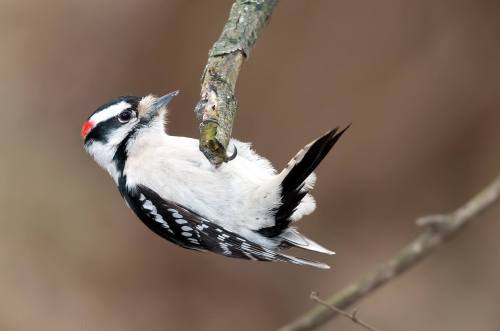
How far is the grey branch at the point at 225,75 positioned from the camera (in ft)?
10.3

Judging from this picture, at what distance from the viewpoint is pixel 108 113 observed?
4.25 meters

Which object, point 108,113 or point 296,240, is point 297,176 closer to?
point 296,240

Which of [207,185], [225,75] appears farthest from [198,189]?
[225,75]

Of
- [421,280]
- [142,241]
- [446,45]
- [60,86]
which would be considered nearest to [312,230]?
[421,280]

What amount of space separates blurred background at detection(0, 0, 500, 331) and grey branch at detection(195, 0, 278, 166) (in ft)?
10.7

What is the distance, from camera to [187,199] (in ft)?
13.5

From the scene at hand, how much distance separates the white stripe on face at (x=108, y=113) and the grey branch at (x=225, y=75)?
1007 millimetres

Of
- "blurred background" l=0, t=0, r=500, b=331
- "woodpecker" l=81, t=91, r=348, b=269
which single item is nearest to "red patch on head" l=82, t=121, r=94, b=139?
"woodpecker" l=81, t=91, r=348, b=269

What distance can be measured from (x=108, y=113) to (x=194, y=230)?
826mm

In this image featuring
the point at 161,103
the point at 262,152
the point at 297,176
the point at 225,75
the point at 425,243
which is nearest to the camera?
the point at 425,243

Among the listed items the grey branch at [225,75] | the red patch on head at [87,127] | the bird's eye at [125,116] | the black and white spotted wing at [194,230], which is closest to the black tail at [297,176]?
the black and white spotted wing at [194,230]

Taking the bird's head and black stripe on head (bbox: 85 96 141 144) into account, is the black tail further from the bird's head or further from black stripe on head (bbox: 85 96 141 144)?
black stripe on head (bbox: 85 96 141 144)

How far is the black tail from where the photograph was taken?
3.54m

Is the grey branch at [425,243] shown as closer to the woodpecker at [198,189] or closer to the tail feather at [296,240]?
the woodpecker at [198,189]
